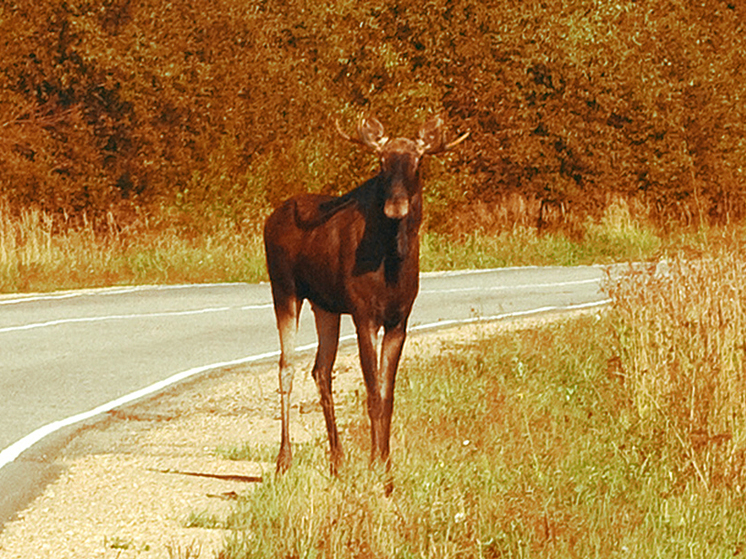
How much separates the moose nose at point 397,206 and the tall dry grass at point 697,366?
8.17ft

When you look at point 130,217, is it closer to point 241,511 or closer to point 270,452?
point 270,452

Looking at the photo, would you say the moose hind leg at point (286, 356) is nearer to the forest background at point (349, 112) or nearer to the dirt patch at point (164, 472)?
the dirt patch at point (164, 472)

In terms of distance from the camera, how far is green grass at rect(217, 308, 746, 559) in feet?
24.1

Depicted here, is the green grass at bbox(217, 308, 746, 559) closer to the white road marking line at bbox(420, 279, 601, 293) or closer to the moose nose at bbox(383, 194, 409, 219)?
the moose nose at bbox(383, 194, 409, 219)

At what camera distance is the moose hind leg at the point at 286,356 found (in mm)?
9078

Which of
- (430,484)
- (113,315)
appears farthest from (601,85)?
(430,484)

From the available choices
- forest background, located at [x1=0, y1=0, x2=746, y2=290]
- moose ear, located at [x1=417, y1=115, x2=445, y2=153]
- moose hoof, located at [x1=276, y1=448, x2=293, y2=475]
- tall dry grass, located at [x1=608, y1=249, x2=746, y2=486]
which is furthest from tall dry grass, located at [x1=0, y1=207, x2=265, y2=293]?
moose ear, located at [x1=417, y1=115, x2=445, y2=153]

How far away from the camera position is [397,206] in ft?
25.1

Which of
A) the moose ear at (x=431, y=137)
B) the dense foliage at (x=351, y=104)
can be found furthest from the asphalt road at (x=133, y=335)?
the dense foliage at (x=351, y=104)

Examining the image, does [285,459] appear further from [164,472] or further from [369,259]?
[369,259]

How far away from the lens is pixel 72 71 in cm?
3178

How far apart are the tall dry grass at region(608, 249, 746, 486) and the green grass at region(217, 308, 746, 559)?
0.12m

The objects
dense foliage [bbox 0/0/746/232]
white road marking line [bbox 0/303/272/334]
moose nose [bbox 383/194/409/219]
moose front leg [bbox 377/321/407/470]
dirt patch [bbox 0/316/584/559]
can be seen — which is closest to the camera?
moose nose [bbox 383/194/409/219]

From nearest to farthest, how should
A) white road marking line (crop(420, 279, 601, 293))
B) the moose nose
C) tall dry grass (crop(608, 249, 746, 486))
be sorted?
the moose nose < tall dry grass (crop(608, 249, 746, 486)) < white road marking line (crop(420, 279, 601, 293))
